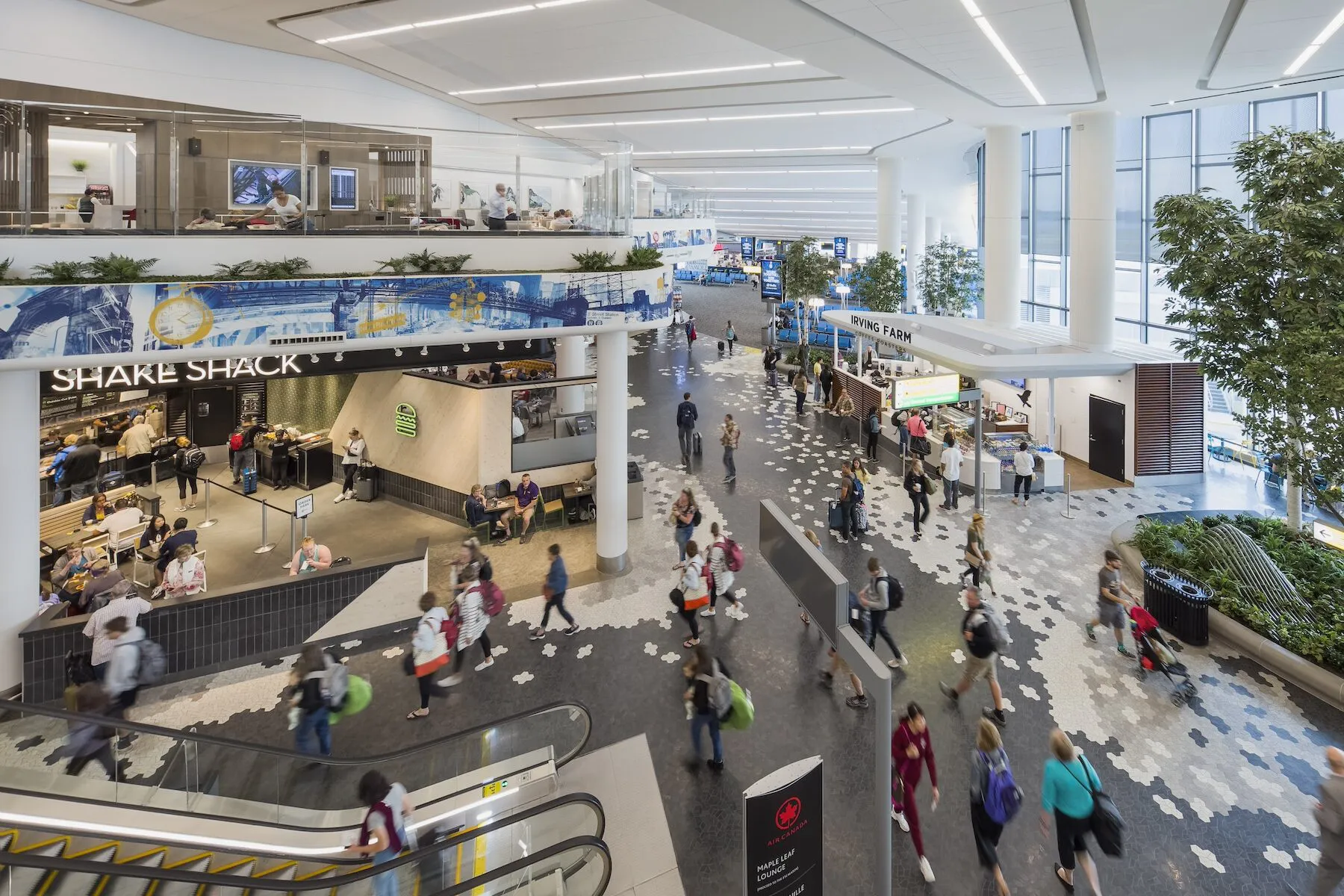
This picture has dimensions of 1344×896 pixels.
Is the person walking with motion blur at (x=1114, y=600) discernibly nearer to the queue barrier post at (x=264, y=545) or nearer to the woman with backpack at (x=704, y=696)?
the woman with backpack at (x=704, y=696)

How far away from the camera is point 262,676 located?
25.5ft

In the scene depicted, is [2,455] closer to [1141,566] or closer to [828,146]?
[1141,566]

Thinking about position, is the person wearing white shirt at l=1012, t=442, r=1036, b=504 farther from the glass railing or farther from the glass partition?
the glass railing

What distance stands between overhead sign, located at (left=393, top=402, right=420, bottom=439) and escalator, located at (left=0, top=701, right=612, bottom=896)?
27.0ft

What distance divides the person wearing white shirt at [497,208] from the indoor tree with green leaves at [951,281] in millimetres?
23793

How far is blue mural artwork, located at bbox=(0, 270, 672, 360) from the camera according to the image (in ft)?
22.0

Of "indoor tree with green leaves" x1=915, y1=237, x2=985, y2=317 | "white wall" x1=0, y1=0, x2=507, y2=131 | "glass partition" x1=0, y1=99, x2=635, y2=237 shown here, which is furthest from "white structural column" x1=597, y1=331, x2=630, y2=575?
"indoor tree with green leaves" x1=915, y1=237, x2=985, y2=317

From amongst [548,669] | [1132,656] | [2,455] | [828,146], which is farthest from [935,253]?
[2,455]

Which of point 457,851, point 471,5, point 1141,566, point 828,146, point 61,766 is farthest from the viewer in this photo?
point 828,146

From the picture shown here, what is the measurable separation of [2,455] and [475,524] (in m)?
5.96

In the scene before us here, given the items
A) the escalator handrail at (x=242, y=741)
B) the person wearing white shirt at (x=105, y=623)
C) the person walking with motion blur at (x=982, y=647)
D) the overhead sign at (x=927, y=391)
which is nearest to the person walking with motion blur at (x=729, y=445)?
the overhead sign at (x=927, y=391)

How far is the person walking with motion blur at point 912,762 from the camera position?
4.93 m

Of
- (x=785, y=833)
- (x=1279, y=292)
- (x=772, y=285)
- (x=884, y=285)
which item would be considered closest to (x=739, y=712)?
(x=785, y=833)

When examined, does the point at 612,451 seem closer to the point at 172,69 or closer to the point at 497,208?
the point at 497,208
